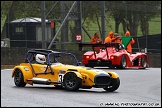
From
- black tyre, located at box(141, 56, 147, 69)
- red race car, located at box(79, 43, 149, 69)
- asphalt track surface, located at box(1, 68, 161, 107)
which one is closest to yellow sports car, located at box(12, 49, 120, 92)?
asphalt track surface, located at box(1, 68, 161, 107)

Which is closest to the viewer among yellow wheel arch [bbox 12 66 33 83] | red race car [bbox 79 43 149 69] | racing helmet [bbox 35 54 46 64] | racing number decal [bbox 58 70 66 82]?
racing number decal [bbox 58 70 66 82]

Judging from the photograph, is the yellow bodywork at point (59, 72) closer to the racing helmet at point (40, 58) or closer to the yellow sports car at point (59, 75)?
the yellow sports car at point (59, 75)

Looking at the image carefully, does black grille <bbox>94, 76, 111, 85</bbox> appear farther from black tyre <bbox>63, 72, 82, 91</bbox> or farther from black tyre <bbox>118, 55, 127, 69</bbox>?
black tyre <bbox>118, 55, 127, 69</bbox>

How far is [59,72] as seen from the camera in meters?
15.1

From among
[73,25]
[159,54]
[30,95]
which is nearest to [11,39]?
[73,25]

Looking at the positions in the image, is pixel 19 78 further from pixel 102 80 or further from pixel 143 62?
pixel 143 62

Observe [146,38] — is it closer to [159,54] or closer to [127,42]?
[159,54]

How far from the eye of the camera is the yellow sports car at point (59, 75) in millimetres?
14625

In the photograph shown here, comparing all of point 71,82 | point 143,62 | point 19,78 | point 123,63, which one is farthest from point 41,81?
point 143,62

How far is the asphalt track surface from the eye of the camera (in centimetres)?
1178

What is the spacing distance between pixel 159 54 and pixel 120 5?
3836 millimetres

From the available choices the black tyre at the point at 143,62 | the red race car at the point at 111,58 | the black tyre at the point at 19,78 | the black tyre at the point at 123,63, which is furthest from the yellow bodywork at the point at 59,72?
the black tyre at the point at 143,62

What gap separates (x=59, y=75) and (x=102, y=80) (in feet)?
3.86

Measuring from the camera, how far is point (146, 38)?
3616 centimetres
